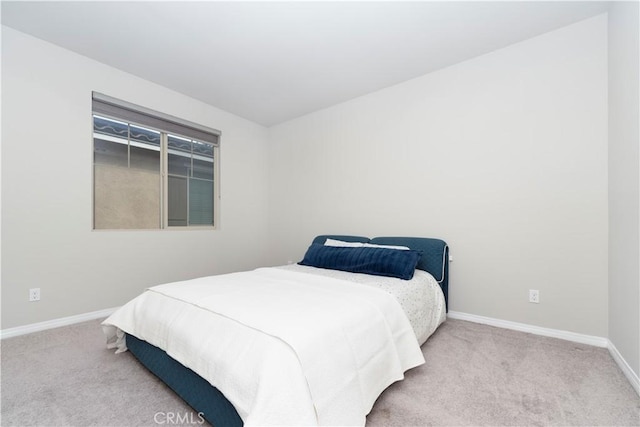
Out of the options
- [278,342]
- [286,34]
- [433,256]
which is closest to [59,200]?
[286,34]

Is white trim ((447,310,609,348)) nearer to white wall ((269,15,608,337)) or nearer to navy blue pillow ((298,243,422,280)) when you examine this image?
white wall ((269,15,608,337))

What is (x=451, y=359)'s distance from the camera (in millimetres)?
1946

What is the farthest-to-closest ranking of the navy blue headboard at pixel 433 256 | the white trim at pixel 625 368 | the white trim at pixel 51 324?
the navy blue headboard at pixel 433 256 < the white trim at pixel 51 324 < the white trim at pixel 625 368

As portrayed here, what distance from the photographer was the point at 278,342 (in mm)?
1151

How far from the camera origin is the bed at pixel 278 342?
3.53ft

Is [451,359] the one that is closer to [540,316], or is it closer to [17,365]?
[540,316]

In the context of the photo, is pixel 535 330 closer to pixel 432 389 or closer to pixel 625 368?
pixel 625 368

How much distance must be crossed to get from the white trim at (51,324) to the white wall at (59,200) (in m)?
0.04

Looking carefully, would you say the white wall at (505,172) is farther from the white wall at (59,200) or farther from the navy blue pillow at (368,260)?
the white wall at (59,200)

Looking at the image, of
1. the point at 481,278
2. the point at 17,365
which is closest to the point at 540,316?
the point at 481,278

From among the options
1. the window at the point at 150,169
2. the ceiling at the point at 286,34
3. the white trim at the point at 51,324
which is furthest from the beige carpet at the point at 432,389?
the ceiling at the point at 286,34

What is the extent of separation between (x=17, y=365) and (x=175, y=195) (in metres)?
2.16

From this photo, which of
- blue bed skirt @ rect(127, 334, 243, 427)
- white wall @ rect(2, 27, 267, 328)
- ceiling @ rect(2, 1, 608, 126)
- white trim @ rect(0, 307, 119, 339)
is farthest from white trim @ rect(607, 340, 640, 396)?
white trim @ rect(0, 307, 119, 339)

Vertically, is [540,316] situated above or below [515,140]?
below
